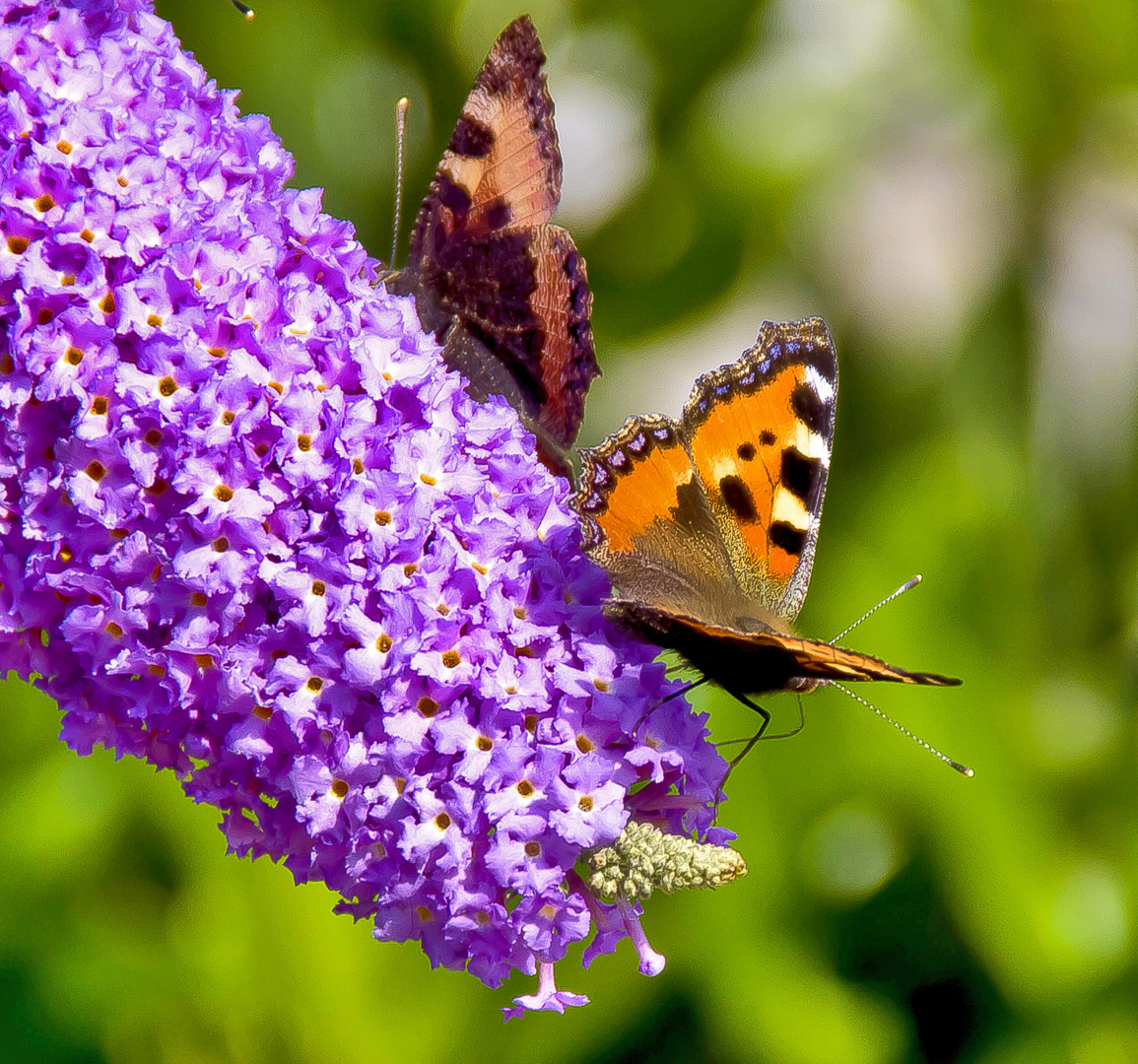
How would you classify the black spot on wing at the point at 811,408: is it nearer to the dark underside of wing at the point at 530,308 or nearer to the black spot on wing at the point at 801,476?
the black spot on wing at the point at 801,476

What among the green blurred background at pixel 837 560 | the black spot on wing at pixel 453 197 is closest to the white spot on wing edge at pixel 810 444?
the black spot on wing at pixel 453 197

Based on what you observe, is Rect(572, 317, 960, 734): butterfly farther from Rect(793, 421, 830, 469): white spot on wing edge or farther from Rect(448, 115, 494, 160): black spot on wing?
Rect(448, 115, 494, 160): black spot on wing

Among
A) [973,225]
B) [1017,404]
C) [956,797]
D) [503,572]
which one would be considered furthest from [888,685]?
[973,225]

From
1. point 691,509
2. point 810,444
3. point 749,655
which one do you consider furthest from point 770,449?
point 749,655

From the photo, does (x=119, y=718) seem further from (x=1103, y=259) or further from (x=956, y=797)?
(x=1103, y=259)

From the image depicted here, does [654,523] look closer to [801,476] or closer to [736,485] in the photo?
[736,485]
